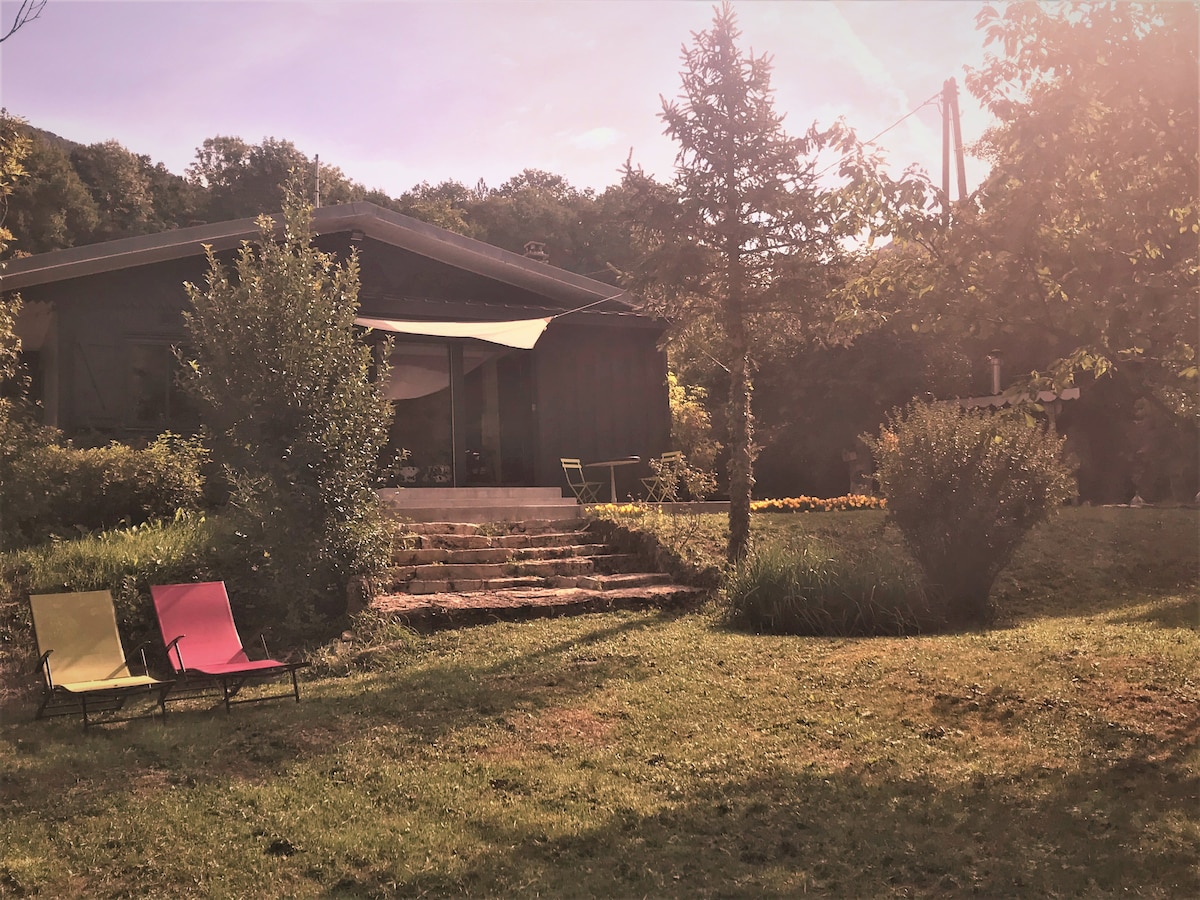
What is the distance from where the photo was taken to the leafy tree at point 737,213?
36.0ft

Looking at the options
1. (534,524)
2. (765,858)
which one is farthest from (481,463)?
(765,858)

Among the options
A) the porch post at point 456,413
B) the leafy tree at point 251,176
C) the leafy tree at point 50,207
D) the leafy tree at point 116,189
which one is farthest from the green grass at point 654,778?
the leafy tree at point 251,176

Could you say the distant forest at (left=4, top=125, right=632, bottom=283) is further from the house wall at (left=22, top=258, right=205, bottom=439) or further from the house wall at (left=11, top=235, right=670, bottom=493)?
the house wall at (left=22, top=258, right=205, bottom=439)

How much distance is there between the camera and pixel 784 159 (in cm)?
1100

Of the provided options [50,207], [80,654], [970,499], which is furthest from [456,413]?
[50,207]

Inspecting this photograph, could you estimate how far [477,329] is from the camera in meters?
13.9

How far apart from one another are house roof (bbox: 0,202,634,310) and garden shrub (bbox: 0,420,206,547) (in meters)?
2.56

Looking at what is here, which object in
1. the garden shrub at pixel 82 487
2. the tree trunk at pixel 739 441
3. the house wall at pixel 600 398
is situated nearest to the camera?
the garden shrub at pixel 82 487

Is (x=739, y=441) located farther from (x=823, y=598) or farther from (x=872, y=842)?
(x=872, y=842)

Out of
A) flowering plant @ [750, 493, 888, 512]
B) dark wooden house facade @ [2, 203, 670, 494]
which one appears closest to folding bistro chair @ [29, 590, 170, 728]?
dark wooden house facade @ [2, 203, 670, 494]

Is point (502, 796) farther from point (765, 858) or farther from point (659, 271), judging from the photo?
point (659, 271)

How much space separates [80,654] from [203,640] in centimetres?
83

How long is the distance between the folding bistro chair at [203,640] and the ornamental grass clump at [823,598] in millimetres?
4215

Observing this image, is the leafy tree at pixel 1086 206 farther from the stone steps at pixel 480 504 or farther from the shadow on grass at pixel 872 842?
the stone steps at pixel 480 504
